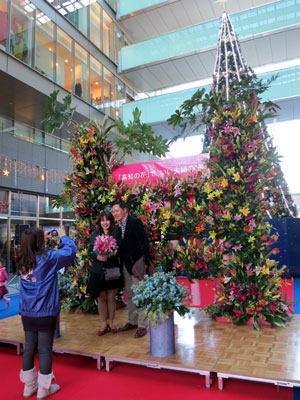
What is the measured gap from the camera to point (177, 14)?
11.9 metres

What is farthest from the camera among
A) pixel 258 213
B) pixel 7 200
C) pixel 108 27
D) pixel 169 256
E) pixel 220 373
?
pixel 108 27

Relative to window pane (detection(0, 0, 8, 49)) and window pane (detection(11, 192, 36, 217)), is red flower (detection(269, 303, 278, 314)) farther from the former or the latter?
window pane (detection(0, 0, 8, 49))

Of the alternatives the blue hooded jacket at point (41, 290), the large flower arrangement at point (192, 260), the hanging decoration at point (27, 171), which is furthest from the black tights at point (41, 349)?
the hanging decoration at point (27, 171)

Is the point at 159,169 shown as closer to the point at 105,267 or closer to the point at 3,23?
the point at 105,267

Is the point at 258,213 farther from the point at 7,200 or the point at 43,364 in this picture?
the point at 7,200

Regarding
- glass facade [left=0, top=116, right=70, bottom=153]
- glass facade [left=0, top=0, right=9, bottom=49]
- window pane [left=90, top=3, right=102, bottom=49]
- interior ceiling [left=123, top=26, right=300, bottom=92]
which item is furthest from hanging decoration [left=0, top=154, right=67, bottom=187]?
window pane [left=90, top=3, right=102, bottom=49]

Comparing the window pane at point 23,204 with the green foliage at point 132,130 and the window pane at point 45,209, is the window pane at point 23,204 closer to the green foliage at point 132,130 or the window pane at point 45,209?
the window pane at point 45,209

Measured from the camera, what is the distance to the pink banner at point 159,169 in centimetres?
432

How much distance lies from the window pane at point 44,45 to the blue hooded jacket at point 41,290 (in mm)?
8281

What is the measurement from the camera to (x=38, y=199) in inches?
411

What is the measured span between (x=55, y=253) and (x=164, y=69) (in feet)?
35.4

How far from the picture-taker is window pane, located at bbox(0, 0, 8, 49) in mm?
8141

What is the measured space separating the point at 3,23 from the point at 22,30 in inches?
24.3

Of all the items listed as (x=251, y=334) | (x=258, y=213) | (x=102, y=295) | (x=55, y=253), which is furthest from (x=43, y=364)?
(x=258, y=213)
